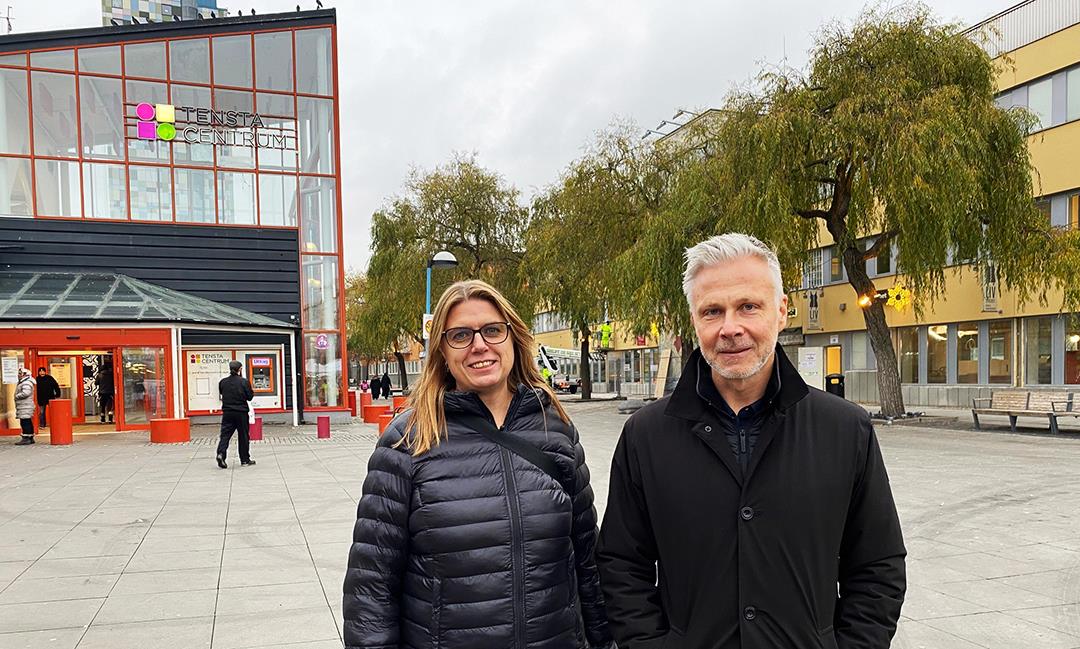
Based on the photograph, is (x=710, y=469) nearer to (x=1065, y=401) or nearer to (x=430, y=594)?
(x=430, y=594)

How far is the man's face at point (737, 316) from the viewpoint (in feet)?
6.48

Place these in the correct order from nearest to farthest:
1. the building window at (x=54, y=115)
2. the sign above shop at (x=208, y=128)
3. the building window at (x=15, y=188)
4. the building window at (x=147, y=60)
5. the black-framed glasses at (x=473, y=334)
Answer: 1. the black-framed glasses at (x=473, y=334)
2. the building window at (x=15, y=188)
3. the building window at (x=54, y=115)
4. the sign above shop at (x=208, y=128)
5. the building window at (x=147, y=60)

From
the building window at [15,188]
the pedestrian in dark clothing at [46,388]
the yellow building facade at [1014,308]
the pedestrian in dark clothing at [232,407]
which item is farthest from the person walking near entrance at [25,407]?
the yellow building facade at [1014,308]

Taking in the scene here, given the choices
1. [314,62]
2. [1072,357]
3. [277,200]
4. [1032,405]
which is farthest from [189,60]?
[1072,357]

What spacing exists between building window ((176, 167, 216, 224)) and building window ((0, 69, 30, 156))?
409 centimetres

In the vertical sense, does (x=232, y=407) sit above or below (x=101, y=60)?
below

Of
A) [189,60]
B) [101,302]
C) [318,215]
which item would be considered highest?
[189,60]

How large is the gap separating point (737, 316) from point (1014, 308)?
2612 centimetres

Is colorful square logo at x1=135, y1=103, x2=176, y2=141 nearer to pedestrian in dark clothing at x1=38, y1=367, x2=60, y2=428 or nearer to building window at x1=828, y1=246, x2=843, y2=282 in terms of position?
pedestrian in dark clothing at x1=38, y1=367, x2=60, y2=428

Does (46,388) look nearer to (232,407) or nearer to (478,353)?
(232,407)

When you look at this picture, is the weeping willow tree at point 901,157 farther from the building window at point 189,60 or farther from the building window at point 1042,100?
the building window at point 189,60

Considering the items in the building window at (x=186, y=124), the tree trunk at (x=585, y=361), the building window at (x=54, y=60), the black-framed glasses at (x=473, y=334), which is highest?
the building window at (x=54, y=60)

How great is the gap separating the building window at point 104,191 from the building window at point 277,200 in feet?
12.7

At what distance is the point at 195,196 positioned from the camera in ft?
73.4
